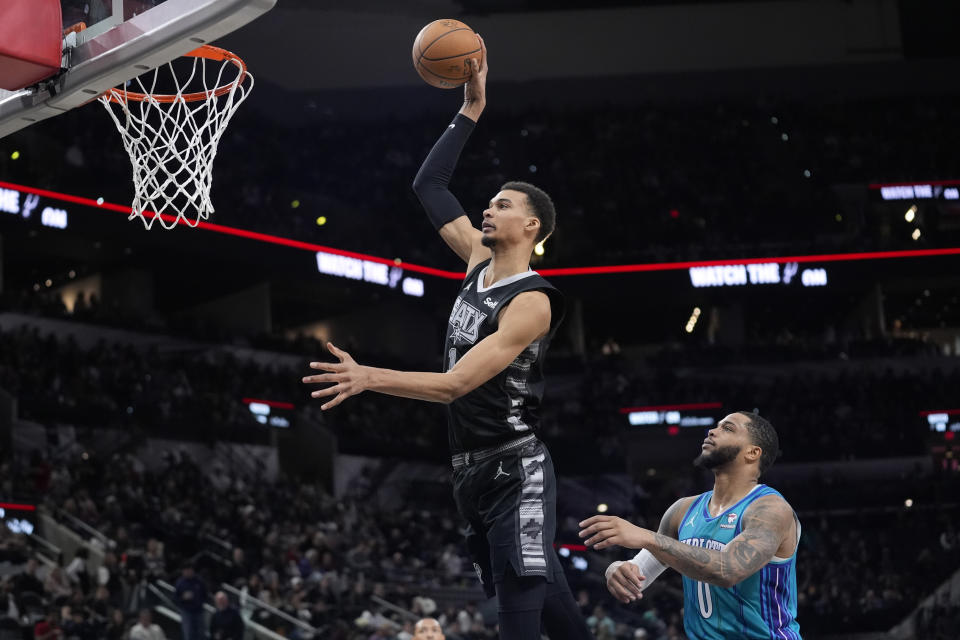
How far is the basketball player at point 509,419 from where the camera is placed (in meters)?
3.89

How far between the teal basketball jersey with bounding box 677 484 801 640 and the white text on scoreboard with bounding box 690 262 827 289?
21.8 m

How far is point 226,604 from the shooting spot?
13.2 metres

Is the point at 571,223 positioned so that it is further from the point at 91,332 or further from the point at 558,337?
the point at 91,332

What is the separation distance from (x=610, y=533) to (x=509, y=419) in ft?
2.21

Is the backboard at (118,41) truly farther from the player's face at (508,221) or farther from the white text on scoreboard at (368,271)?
the white text on scoreboard at (368,271)

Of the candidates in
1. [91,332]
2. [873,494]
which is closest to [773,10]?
[873,494]

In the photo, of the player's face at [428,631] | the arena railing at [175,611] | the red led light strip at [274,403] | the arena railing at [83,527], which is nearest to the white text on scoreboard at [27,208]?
the red led light strip at [274,403]

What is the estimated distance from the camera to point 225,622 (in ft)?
43.1

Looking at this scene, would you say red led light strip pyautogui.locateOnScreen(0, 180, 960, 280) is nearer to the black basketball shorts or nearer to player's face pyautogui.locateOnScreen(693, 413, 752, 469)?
player's face pyautogui.locateOnScreen(693, 413, 752, 469)

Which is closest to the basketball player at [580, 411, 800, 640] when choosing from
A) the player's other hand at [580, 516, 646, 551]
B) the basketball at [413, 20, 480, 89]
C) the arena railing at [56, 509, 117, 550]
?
the player's other hand at [580, 516, 646, 551]

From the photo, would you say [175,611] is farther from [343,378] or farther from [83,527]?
[343,378]

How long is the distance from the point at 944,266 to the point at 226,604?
18934 mm

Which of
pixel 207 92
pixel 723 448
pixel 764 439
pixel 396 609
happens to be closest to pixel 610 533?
pixel 723 448

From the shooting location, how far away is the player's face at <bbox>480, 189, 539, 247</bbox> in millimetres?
4227
